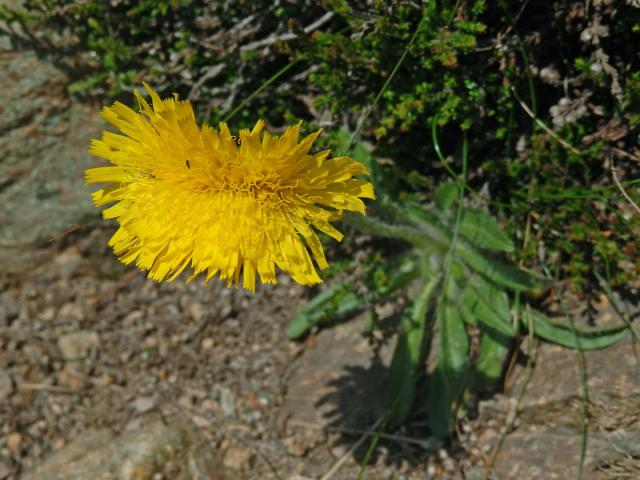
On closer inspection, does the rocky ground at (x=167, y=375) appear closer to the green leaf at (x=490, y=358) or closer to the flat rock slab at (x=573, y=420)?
the flat rock slab at (x=573, y=420)

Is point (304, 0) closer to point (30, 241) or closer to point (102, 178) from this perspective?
point (102, 178)

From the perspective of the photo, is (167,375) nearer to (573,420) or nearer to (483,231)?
(483,231)

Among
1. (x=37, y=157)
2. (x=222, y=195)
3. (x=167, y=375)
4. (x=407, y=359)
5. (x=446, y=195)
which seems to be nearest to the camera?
(x=222, y=195)

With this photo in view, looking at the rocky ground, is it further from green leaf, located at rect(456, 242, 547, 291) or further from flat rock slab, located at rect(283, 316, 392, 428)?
green leaf, located at rect(456, 242, 547, 291)

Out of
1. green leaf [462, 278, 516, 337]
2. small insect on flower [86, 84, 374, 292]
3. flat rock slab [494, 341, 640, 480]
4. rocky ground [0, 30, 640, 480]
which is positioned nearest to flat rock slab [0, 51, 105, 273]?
rocky ground [0, 30, 640, 480]

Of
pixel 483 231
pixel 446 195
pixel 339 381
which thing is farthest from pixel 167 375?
pixel 483 231

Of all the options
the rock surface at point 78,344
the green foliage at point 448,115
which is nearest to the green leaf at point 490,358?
the green foliage at point 448,115

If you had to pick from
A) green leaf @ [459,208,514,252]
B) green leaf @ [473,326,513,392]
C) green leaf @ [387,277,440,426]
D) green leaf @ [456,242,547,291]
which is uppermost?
green leaf @ [459,208,514,252]
